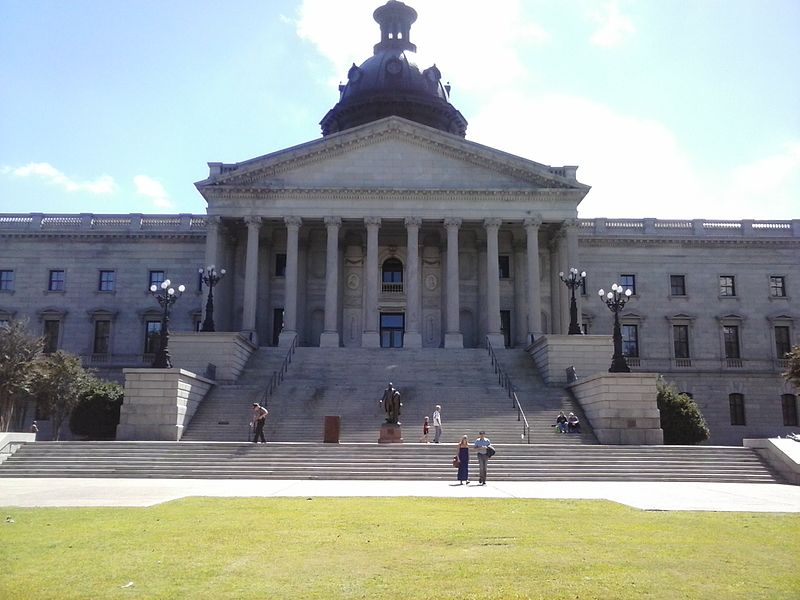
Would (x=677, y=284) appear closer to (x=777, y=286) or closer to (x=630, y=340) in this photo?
(x=630, y=340)

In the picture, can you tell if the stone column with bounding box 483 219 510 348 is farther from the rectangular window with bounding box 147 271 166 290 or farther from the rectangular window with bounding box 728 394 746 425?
the rectangular window with bounding box 147 271 166 290

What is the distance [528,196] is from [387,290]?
40.1ft

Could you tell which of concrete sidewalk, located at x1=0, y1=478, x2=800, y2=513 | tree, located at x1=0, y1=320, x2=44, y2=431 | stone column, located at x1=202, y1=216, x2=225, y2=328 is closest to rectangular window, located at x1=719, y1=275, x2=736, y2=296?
concrete sidewalk, located at x1=0, y1=478, x2=800, y2=513

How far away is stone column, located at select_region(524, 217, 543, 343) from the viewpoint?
1911 inches

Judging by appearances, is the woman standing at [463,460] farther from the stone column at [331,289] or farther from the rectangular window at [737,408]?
the rectangular window at [737,408]

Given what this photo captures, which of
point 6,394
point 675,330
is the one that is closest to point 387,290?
point 675,330

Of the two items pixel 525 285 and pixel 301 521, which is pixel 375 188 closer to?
pixel 525 285

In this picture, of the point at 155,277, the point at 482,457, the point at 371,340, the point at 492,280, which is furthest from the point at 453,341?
the point at 482,457

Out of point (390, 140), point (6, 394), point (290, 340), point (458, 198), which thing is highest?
point (390, 140)

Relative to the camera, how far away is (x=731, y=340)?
185 feet

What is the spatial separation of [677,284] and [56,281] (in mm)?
46925

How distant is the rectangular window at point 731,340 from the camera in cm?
5625

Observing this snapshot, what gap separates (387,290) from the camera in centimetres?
5512

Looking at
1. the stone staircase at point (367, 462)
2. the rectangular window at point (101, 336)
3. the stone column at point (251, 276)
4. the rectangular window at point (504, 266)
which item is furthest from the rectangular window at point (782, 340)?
the rectangular window at point (101, 336)
